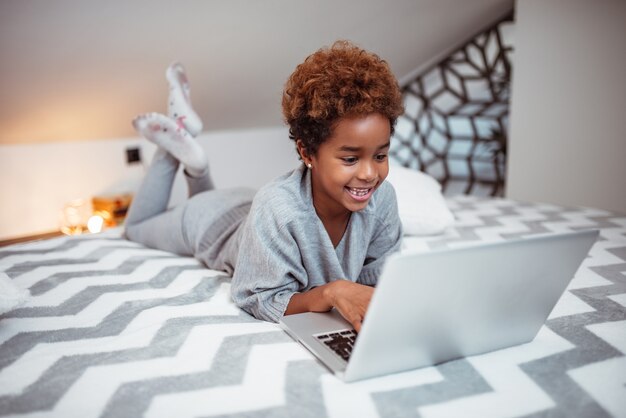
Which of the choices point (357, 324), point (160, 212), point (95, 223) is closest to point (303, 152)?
point (357, 324)

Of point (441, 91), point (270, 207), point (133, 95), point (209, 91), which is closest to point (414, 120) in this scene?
point (441, 91)

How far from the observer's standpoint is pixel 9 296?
2.79 ft

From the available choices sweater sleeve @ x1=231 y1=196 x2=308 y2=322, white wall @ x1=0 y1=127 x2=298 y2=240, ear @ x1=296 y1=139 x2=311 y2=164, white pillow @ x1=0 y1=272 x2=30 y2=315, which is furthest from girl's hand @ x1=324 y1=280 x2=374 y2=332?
white wall @ x1=0 y1=127 x2=298 y2=240

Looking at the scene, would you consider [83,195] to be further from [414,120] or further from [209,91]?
[414,120]

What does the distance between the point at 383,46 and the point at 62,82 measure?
5.06 feet

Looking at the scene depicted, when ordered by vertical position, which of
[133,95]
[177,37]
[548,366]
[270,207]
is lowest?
[548,366]

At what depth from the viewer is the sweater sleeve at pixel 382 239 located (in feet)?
3.52

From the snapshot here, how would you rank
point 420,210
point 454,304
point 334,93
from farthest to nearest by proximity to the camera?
point 420,210 < point 334,93 < point 454,304

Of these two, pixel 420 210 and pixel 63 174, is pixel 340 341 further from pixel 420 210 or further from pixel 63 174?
pixel 63 174

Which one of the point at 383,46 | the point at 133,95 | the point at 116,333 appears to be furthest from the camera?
the point at 383,46

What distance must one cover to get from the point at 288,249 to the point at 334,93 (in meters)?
0.29

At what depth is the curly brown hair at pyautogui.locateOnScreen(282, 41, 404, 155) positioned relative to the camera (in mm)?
856

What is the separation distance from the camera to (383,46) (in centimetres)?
265

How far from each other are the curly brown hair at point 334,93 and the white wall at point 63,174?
1.75 m
